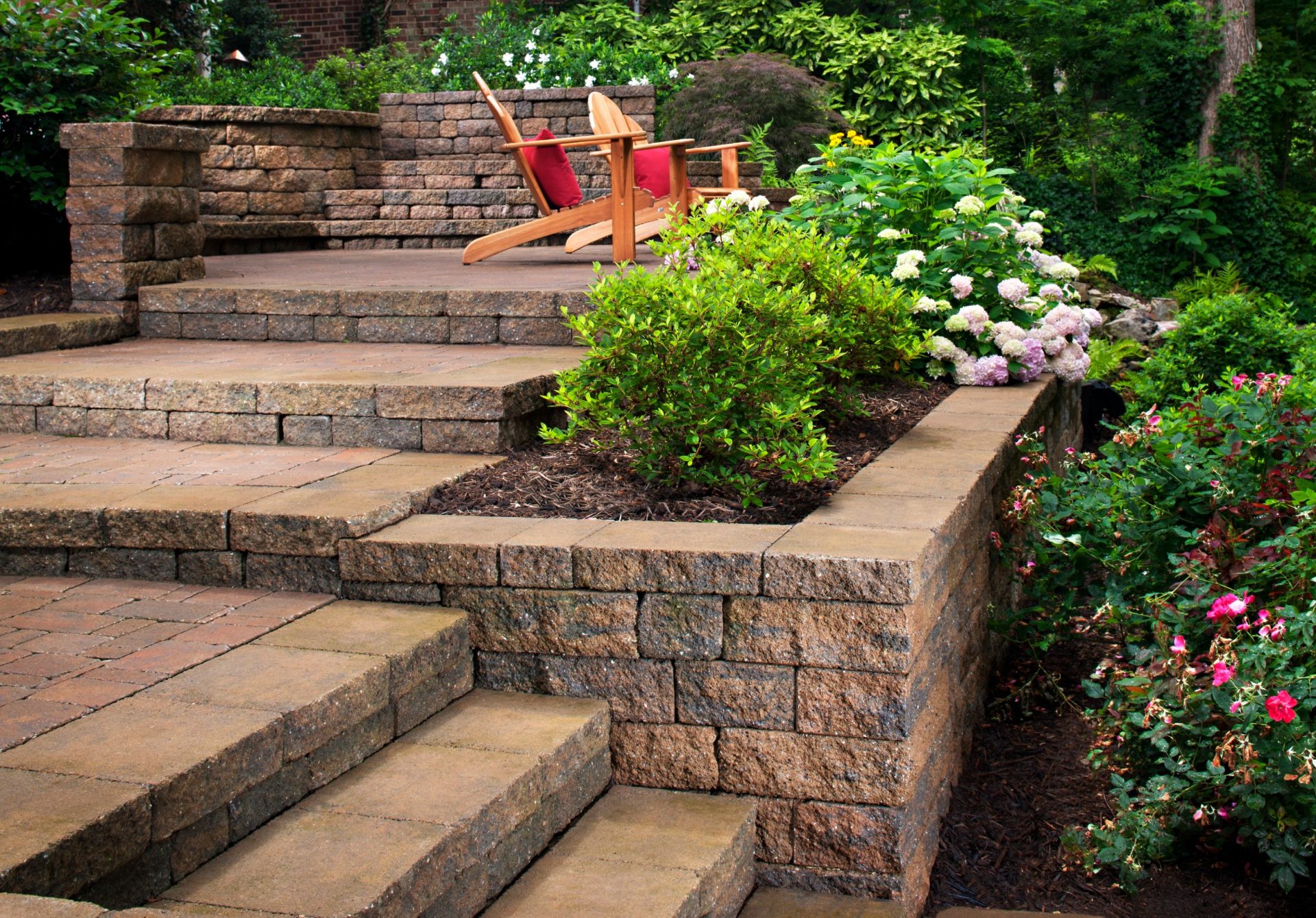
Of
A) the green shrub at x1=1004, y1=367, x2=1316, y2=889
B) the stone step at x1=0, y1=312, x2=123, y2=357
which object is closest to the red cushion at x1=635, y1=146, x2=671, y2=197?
the stone step at x1=0, y1=312, x2=123, y2=357

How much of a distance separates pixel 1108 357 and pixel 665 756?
269 inches

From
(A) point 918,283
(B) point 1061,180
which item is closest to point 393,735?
(A) point 918,283

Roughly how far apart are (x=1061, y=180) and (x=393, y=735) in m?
13.2

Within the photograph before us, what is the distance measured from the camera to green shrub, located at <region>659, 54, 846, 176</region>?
12.0m

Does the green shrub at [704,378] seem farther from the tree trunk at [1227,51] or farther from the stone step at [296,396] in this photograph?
the tree trunk at [1227,51]

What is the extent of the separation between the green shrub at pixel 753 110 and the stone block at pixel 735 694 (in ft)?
30.7

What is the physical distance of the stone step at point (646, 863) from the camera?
252cm

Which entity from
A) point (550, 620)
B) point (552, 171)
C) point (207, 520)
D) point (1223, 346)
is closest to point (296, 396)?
point (207, 520)

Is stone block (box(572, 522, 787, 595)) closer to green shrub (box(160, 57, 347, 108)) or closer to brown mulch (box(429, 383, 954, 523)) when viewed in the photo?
brown mulch (box(429, 383, 954, 523))

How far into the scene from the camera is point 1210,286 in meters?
13.2

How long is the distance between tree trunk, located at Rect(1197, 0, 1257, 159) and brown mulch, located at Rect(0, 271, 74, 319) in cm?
1343

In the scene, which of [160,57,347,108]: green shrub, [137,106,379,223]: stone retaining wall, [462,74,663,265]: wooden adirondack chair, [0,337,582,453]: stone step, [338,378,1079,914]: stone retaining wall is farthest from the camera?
[160,57,347,108]: green shrub

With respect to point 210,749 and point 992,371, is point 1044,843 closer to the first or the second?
point 210,749

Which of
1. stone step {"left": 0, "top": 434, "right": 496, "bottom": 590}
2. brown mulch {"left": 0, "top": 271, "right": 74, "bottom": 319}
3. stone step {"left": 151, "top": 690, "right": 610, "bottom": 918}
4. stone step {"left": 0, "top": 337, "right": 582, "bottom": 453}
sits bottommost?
stone step {"left": 151, "top": 690, "right": 610, "bottom": 918}
